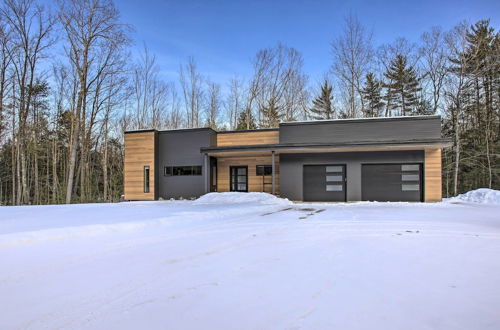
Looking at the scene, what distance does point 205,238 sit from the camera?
4.93 meters

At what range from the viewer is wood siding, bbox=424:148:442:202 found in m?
11.8

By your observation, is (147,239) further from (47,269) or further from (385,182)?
(385,182)

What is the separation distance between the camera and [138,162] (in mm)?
14867

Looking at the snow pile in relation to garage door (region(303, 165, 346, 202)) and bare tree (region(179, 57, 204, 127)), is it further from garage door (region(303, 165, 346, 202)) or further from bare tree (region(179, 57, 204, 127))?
bare tree (region(179, 57, 204, 127))

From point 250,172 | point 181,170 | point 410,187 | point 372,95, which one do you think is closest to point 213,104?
point 181,170

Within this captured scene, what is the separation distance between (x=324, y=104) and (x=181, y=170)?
14271mm

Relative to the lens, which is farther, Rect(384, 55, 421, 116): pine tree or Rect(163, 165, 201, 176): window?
Rect(384, 55, 421, 116): pine tree

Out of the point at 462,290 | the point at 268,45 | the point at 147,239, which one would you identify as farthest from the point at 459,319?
the point at 268,45

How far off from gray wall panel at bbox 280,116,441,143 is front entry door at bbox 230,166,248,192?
273 cm

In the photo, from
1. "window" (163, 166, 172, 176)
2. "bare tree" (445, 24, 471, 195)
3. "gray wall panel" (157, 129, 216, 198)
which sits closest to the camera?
"gray wall panel" (157, 129, 216, 198)

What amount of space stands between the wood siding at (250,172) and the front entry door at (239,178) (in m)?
0.20

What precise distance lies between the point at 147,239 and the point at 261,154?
943cm

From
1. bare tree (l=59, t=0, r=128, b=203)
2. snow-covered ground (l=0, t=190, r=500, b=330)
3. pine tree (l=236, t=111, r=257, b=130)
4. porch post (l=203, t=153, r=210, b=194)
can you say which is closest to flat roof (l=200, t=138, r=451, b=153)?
porch post (l=203, t=153, r=210, b=194)

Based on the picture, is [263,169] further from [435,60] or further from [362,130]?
[435,60]
